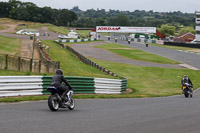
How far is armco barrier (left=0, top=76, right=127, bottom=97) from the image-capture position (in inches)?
664

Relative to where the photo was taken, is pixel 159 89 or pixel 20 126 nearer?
pixel 20 126

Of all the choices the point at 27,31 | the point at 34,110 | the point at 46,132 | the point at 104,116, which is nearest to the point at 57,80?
the point at 34,110

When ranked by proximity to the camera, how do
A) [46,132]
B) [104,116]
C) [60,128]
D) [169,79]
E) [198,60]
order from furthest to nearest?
[198,60], [169,79], [104,116], [60,128], [46,132]

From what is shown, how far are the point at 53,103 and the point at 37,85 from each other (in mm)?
5044

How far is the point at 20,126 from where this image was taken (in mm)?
10062

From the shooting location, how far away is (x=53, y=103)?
13375 mm

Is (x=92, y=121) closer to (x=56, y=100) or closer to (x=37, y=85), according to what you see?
(x=56, y=100)

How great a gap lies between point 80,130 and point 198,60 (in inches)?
2005

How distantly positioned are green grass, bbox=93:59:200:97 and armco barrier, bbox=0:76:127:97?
519 centimetres

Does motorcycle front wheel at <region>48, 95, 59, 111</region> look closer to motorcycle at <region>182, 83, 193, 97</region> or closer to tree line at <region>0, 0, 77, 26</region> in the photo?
motorcycle at <region>182, 83, 193, 97</region>

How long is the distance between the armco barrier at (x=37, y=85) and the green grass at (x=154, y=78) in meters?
5.19

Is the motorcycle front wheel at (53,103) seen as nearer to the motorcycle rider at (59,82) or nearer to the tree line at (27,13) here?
the motorcycle rider at (59,82)

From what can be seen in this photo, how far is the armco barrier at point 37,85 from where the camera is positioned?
1687 centimetres

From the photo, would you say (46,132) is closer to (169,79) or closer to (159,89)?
(159,89)
